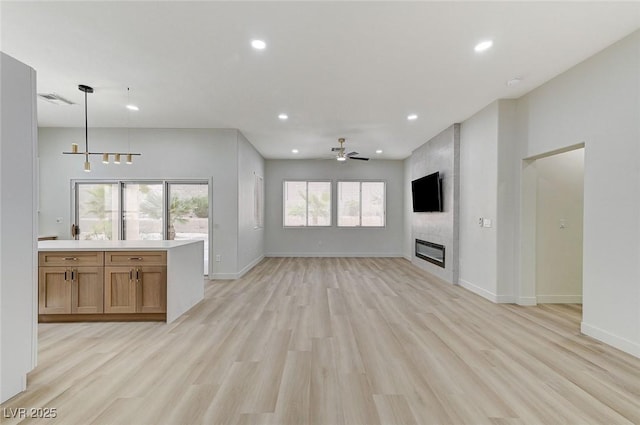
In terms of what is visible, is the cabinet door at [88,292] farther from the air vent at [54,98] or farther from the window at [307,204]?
the window at [307,204]

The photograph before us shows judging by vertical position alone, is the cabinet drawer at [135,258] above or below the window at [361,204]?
below

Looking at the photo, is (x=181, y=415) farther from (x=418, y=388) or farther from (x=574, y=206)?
(x=574, y=206)

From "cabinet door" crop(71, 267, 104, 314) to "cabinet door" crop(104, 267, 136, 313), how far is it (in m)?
0.08

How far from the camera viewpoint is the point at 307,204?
9.64m

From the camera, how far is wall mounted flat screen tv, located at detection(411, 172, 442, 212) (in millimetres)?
6574

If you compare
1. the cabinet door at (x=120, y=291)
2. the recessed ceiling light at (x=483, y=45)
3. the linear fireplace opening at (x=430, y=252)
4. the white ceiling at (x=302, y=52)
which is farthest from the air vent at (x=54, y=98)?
the linear fireplace opening at (x=430, y=252)

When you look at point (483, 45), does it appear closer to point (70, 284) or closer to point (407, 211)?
point (70, 284)

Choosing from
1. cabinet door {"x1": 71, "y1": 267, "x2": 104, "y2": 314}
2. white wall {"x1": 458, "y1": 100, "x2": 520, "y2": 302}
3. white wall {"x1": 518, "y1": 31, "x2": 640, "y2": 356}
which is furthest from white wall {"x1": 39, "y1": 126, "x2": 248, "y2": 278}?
white wall {"x1": 518, "y1": 31, "x2": 640, "y2": 356}

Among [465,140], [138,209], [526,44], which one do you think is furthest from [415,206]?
[138,209]

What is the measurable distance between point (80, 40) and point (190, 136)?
10.5 ft

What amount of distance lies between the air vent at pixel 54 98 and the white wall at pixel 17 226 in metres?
2.95

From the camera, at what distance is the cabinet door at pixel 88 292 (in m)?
3.67

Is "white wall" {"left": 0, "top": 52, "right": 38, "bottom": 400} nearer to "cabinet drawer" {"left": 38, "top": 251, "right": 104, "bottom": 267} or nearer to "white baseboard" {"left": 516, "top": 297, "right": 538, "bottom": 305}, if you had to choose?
"cabinet drawer" {"left": 38, "top": 251, "right": 104, "bottom": 267}

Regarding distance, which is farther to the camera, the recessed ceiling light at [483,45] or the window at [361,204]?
the window at [361,204]
